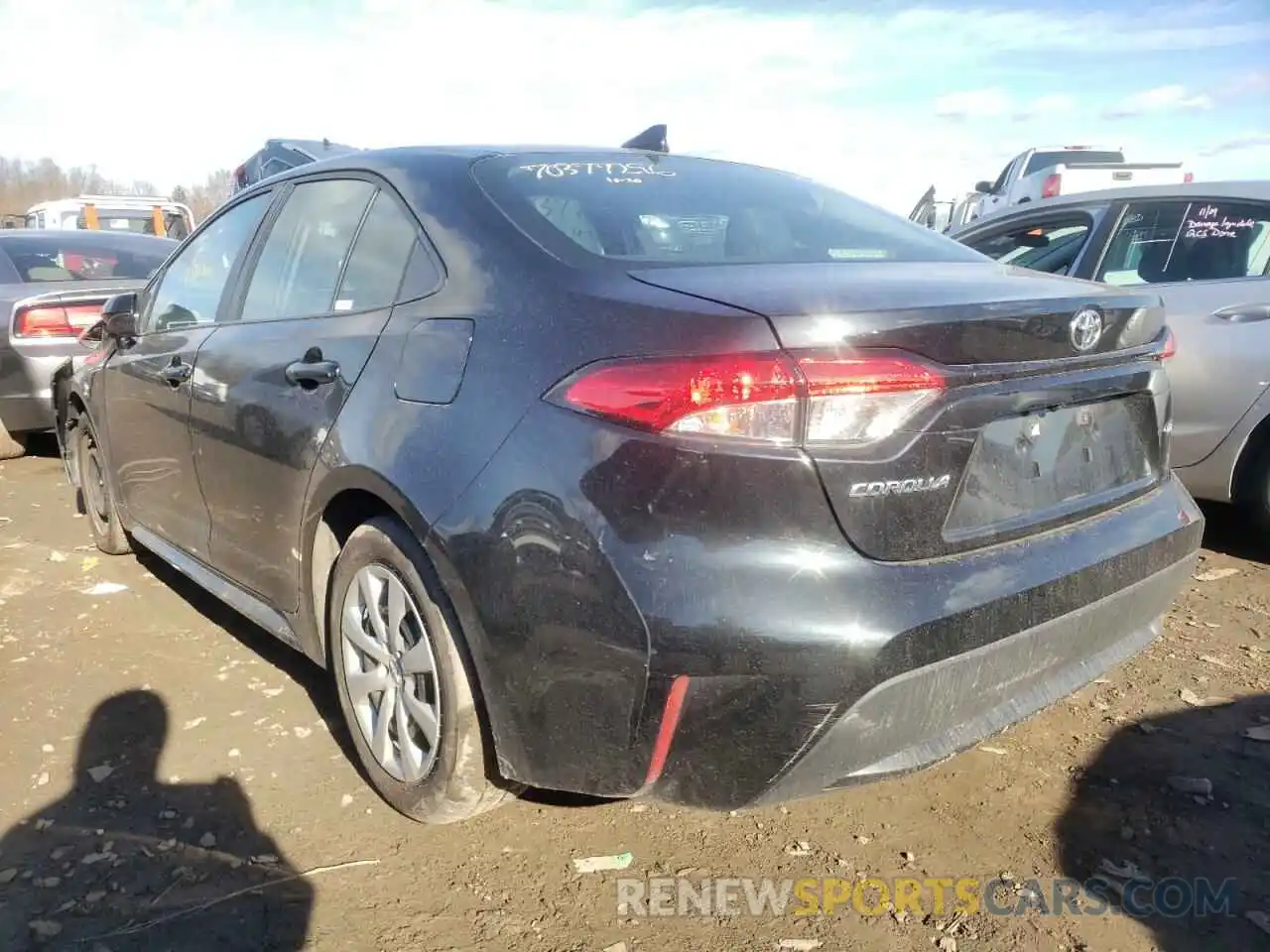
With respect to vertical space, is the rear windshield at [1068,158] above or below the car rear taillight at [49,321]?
above

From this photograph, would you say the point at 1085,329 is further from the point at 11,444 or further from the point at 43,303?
the point at 11,444

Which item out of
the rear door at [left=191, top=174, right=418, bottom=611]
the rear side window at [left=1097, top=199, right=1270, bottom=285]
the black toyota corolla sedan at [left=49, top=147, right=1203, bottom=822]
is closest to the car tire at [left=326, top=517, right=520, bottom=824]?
the black toyota corolla sedan at [left=49, top=147, right=1203, bottom=822]

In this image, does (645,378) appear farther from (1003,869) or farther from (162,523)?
(162,523)

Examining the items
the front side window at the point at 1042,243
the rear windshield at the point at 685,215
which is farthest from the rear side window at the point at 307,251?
the front side window at the point at 1042,243

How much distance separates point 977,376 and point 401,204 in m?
1.48

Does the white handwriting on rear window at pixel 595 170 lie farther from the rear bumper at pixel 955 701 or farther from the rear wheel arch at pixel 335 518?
the rear bumper at pixel 955 701

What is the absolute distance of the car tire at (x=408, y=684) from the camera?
2.20m

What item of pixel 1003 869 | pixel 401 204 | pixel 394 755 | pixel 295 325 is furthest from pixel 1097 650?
pixel 295 325

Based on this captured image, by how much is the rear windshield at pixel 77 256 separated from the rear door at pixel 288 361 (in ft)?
13.0

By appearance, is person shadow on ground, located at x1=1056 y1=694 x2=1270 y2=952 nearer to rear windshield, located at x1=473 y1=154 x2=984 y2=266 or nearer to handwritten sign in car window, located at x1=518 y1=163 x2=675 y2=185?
rear windshield, located at x1=473 y1=154 x2=984 y2=266

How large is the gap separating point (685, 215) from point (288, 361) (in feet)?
3.72

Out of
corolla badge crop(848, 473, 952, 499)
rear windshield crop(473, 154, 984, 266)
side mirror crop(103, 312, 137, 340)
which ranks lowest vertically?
corolla badge crop(848, 473, 952, 499)

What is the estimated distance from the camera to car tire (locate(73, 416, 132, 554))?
4461 millimetres

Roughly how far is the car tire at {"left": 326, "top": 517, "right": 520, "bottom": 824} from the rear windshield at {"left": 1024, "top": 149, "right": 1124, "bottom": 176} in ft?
53.6
